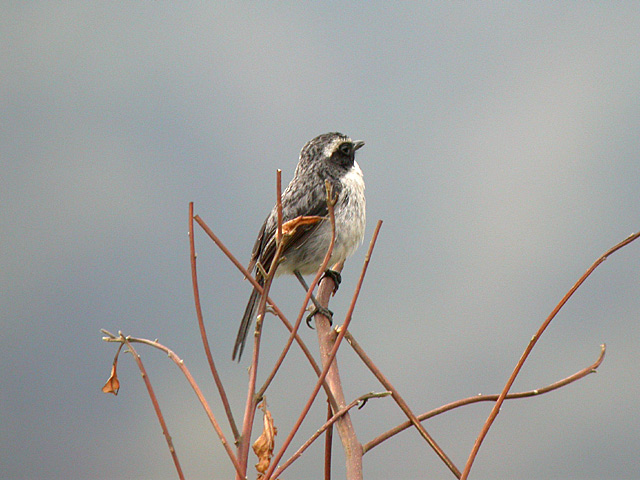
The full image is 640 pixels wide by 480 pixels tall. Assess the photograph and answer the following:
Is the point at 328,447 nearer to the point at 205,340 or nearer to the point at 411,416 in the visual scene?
the point at 411,416

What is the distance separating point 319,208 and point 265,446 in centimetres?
176

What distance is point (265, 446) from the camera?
1292 millimetres

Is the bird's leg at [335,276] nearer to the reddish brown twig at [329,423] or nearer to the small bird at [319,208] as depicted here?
the small bird at [319,208]

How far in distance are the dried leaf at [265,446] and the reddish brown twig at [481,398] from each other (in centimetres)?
27

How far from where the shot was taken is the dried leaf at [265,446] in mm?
1289

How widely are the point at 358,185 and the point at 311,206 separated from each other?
254mm

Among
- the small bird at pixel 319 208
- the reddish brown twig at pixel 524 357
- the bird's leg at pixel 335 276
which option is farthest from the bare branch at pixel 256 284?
the small bird at pixel 319 208

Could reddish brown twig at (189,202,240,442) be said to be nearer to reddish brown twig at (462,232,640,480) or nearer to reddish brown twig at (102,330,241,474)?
reddish brown twig at (102,330,241,474)

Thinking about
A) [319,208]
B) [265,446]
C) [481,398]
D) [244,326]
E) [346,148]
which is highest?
[346,148]

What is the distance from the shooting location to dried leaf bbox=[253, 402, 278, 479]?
4.23 ft

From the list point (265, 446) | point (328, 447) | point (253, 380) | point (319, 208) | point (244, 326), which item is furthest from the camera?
point (319, 208)

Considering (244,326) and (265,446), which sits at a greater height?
(244,326)

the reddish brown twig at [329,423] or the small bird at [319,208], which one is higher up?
the small bird at [319,208]

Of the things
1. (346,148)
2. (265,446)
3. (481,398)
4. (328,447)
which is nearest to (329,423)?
(265,446)
